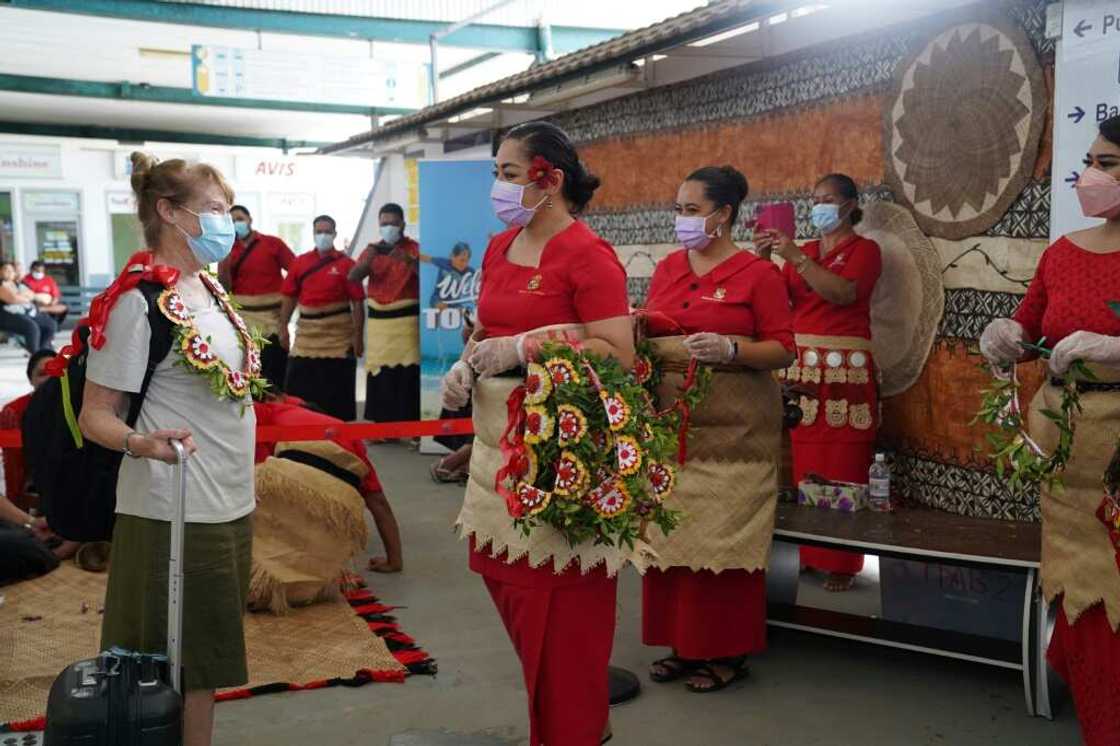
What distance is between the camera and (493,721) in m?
3.94

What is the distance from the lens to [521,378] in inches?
118

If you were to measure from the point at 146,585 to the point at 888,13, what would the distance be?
4.01 meters

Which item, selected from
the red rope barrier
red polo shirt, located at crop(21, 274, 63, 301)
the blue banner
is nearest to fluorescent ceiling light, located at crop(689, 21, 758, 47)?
the red rope barrier

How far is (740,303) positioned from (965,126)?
1578 mm

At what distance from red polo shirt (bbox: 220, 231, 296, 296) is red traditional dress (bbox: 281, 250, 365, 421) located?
283mm

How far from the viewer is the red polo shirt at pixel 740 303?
157 inches

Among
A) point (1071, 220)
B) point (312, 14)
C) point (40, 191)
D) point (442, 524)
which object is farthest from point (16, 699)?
point (40, 191)

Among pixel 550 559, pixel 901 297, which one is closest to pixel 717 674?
pixel 550 559

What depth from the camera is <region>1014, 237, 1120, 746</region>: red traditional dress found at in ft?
10.4

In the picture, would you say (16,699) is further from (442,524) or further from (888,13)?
(888,13)

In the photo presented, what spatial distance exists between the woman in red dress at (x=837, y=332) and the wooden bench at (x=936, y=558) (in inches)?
19.3

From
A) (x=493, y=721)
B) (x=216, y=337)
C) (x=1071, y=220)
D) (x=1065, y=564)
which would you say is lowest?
(x=493, y=721)

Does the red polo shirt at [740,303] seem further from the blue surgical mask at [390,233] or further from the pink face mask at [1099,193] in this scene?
the blue surgical mask at [390,233]

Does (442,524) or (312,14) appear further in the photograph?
(312,14)
